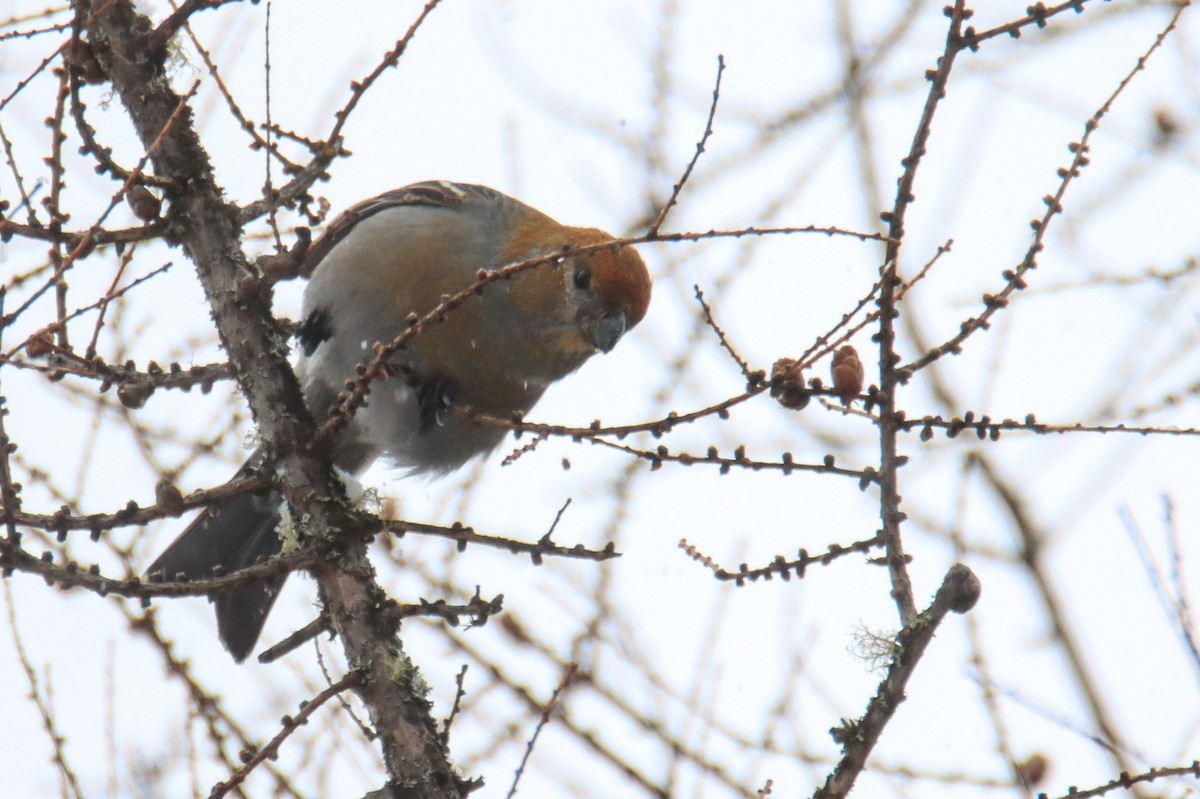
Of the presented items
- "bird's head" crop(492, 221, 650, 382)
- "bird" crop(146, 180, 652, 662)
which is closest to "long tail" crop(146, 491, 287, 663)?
"bird" crop(146, 180, 652, 662)

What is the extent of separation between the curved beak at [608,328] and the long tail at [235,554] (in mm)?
1223

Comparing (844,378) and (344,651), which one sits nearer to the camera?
(844,378)

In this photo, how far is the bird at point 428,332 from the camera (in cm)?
421

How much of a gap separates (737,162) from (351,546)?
3729 mm

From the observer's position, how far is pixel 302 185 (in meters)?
3.01

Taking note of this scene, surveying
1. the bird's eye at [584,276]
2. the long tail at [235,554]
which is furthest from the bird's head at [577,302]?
the long tail at [235,554]

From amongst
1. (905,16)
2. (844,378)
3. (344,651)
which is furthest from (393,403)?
(905,16)

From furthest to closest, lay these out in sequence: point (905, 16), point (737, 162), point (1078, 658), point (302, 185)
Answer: point (905, 16), point (737, 162), point (1078, 658), point (302, 185)

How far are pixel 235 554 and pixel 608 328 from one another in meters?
1.58

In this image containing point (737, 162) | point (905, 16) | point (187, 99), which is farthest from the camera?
point (905, 16)

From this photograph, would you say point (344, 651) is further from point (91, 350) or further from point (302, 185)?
point (302, 185)

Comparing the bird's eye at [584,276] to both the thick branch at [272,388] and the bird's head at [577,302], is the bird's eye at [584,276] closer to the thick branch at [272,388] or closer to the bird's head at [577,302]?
the bird's head at [577,302]

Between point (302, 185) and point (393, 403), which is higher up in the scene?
point (393, 403)

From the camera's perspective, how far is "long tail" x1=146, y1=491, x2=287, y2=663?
14.3 feet
